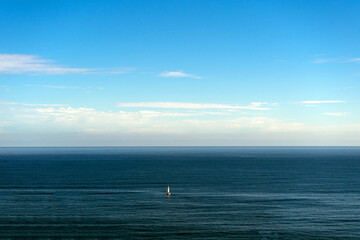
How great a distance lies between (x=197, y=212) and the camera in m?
81.4

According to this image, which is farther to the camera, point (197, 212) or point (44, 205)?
point (44, 205)

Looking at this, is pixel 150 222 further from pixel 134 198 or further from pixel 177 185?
pixel 177 185

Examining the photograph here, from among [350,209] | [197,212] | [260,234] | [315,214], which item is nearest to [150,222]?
[197,212]

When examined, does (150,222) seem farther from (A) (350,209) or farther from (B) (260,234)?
(A) (350,209)

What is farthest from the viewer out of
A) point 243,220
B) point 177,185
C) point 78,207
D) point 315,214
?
point 177,185

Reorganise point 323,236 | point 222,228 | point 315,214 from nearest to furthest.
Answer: point 323,236
point 222,228
point 315,214

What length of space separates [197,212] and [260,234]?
1918 cm

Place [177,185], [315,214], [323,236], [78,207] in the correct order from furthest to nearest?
1. [177,185]
2. [78,207]
3. [315,214]
4. [323,236]

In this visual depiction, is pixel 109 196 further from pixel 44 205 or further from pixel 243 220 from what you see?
pixel 243 220

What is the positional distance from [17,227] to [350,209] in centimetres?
6622

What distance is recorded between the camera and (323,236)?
64125mm

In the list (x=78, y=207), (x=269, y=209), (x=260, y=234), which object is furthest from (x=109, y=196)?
(x=260, y=234)

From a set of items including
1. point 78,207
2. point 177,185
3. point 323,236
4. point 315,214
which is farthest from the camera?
point 177,185

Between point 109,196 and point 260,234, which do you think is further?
point 109,196
